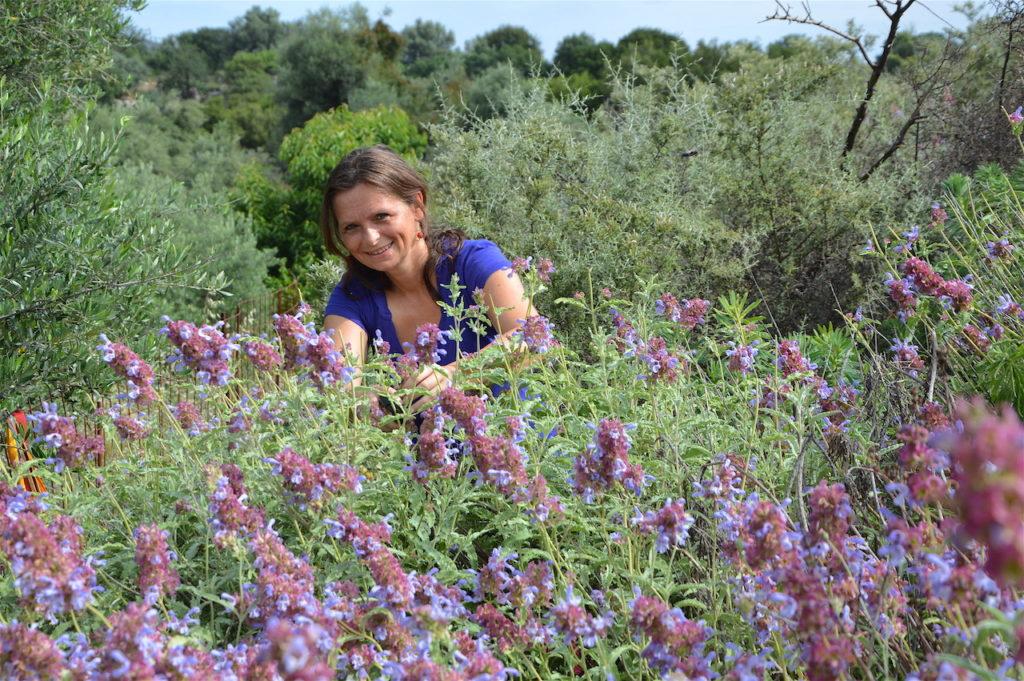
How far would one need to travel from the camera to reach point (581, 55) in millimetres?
34281

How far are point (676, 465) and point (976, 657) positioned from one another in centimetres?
82

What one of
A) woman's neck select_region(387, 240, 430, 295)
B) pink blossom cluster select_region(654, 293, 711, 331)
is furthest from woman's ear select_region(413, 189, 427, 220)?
pink blossom cluster select_region(654, 293, 711, 331)

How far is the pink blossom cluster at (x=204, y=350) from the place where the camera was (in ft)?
6.72

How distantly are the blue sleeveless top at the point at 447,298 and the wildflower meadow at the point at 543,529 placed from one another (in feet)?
1.38

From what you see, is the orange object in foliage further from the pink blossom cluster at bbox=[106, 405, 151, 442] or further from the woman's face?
the woman's face

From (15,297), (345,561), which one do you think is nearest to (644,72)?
(15,297)

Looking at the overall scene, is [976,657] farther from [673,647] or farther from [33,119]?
[33,119]

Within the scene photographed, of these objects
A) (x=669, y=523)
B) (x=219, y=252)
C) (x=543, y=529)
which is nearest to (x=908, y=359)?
(x=669, y=523)

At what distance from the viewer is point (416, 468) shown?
202 cm

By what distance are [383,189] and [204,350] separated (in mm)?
1583

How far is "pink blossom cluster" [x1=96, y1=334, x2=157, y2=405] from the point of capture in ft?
6.94

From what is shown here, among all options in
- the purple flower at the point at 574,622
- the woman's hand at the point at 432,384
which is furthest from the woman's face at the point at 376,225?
the purple flower at the point at 574,622

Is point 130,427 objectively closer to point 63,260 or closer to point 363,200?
point 363,200

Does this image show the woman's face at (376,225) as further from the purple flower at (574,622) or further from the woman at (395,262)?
the purple flower at (574,622)
